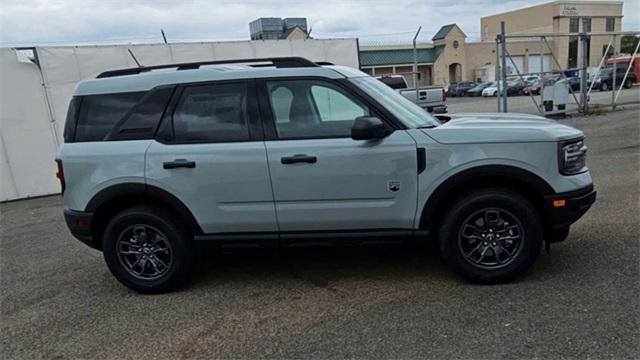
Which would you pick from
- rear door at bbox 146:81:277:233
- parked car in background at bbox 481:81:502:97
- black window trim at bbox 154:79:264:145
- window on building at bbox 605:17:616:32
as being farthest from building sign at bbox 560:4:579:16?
rear door at bbox 146:81:277:233

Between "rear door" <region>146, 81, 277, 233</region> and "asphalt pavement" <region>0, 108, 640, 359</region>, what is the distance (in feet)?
2.31

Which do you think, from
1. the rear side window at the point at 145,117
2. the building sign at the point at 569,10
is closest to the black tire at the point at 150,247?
the rear side window at the point at 145,117

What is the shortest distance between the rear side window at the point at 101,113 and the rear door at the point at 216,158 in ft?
1.27

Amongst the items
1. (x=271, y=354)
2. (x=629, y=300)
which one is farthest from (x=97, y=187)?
(x=629, y=300)

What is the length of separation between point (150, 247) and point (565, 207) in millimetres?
3464

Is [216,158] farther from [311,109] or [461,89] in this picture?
[461,89]

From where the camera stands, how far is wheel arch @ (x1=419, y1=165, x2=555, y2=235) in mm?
3732

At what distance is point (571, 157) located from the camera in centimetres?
379

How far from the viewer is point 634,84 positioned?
123ft

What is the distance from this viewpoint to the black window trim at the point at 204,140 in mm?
3969

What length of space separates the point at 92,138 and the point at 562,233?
158 inches

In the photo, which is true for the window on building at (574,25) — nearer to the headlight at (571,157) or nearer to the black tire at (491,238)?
the headlight at (571,157)

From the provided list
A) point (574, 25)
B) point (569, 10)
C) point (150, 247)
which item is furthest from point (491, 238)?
point (574, 25)

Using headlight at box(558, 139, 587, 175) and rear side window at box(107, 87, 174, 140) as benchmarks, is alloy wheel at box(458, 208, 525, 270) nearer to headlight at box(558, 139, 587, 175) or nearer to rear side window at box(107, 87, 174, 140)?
headlight at box(558, 139, 587, 175)
